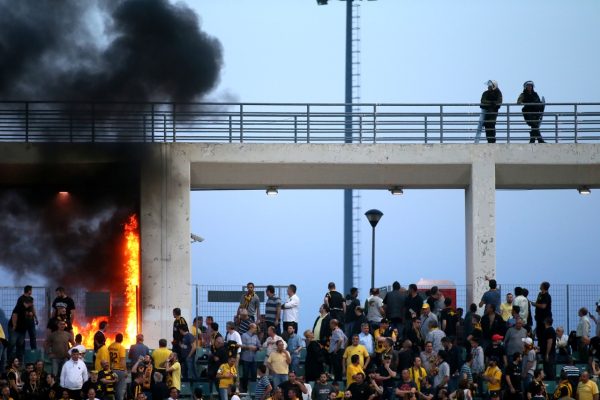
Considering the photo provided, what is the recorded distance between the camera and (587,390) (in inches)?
1040

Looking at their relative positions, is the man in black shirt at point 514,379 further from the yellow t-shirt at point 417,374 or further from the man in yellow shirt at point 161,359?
the man in yellow shirt at point 161,359

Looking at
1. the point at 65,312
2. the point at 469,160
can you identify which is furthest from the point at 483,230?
the point at 65,312

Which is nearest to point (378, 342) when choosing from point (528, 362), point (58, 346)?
point (528, 362)

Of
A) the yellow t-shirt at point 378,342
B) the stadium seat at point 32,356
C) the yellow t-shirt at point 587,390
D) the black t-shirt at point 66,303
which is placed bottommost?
the yellow t-shirt at point 587,390

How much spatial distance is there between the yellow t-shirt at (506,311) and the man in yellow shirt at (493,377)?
80.3 inches

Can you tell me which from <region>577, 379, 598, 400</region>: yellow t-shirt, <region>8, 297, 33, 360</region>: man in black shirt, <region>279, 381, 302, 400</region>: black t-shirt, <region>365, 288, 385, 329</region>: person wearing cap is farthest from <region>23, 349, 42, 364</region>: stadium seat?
<region>577, 379, 598, 400</region>: yellow t-shirt

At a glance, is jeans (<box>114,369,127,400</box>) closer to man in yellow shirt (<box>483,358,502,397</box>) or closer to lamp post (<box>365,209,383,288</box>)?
man in yellow shirt (<box>483,358,502,397</box>)

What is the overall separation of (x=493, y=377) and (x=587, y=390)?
5.32 feet

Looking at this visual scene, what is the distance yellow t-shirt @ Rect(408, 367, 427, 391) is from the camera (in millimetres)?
26234

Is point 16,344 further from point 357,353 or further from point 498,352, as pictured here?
point 498,352

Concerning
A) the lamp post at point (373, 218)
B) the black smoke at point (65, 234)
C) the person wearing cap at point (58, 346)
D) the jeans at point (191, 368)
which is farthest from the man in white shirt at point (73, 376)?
the lamp post at point (373, 218)

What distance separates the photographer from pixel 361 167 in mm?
31531

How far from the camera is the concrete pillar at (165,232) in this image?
30375 millimetres

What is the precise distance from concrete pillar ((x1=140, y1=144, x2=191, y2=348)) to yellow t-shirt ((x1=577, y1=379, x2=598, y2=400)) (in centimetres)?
808
